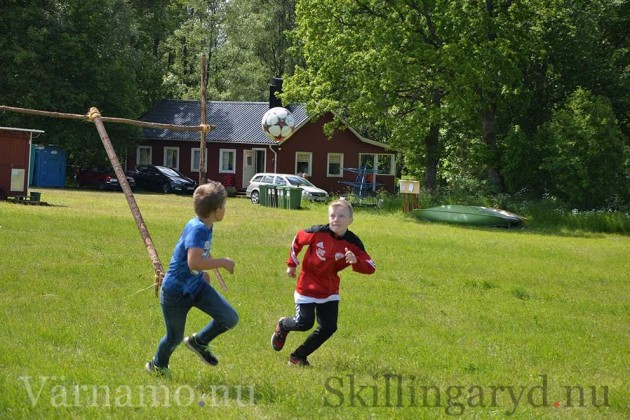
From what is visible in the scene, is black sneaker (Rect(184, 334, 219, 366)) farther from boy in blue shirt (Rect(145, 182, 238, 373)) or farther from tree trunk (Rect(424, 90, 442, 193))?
tree trunk (Rect(424, 90, 442, 193))

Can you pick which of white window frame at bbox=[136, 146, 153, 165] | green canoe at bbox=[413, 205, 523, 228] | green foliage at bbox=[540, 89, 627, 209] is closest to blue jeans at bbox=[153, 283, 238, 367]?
green canoe at bbox=[413, 205, 523, 228]

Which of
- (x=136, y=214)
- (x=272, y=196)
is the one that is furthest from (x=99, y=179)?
(x=136, y=214)

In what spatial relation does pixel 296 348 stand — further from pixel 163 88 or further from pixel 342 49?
pixel 163 88

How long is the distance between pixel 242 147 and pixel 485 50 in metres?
24.9

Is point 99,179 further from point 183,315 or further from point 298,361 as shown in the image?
point 183,315

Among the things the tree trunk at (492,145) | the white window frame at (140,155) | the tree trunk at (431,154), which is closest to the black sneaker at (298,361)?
the tree trunk at (492,145)

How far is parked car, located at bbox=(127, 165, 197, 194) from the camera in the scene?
2106 inches

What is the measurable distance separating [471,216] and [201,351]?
26596 mm

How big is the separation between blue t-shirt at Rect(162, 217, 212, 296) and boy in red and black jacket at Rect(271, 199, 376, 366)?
3.86ft

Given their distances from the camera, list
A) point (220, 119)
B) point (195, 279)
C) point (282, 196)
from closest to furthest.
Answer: point (195, 279) < point (282, 196) < point (220, 119)

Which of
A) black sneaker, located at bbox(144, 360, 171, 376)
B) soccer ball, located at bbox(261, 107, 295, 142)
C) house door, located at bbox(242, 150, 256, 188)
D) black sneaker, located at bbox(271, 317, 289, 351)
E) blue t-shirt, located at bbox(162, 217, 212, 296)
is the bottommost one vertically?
black sneaker, located at bbox(144, 360, 171, 376)

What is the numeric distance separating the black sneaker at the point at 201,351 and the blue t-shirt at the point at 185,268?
1.60 ft

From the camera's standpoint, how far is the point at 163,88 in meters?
70.3

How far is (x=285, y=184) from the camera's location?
4556 cm
